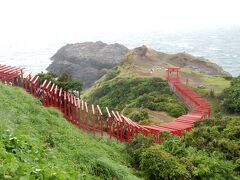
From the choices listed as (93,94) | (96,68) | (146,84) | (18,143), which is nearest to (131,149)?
(18,143)

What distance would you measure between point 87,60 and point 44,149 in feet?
260

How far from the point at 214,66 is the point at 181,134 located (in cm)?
4224

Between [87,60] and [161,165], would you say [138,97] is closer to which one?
[161,165]

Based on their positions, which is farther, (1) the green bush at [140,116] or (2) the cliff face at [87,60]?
(2) the cliff face at [87,60]

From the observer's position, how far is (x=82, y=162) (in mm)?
13547

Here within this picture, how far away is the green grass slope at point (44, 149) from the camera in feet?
26.8

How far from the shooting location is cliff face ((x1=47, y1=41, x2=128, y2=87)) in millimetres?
81544

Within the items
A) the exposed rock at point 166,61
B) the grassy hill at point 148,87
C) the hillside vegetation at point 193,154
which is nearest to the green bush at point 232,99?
the grassy hill at point 148,87

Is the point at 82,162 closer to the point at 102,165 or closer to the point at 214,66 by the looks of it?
the point at 102,165

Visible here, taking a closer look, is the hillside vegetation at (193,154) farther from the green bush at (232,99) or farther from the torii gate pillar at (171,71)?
the torii gate pillar at (171,71)

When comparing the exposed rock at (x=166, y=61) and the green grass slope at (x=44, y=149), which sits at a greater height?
the green grass slope at (x=44, y=149)

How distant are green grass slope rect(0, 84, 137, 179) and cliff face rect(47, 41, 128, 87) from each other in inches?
2363

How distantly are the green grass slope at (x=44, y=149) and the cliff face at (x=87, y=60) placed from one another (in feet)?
197

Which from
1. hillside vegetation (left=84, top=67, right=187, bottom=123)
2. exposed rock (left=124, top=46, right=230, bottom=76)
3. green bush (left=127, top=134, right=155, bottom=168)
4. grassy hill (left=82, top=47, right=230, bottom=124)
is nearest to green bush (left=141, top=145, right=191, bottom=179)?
green bush (left=127, top=134, right=155, bottom=168)
